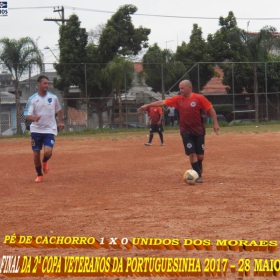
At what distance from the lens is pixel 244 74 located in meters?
43.7

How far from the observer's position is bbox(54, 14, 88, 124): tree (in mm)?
38784

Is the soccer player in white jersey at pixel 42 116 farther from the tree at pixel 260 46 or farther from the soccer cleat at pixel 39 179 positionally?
the tree at pixel 260 46

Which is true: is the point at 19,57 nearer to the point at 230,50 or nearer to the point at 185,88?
the point at 230,50

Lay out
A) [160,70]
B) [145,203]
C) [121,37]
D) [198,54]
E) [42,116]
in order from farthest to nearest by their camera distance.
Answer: [198,54]
[121,37]
[160,70]
[42,116]
[145,203]

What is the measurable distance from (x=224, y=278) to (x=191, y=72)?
119ft

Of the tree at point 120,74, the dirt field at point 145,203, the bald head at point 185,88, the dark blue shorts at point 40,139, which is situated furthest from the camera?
the tree at point 120,74

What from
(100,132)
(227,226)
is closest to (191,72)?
(100,132)

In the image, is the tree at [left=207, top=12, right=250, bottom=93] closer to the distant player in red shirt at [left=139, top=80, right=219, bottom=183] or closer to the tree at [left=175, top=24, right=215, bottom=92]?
the tree at [left=175, top=24, right=215, bottom=92]

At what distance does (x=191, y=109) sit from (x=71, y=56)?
29573 millimetres

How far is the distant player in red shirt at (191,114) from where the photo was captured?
11320 mm

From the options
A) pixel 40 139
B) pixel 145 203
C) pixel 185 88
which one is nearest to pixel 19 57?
pixel 40 139

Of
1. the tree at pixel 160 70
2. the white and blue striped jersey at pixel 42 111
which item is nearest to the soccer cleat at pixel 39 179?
the white and blue striped jersey at pixel 42 111

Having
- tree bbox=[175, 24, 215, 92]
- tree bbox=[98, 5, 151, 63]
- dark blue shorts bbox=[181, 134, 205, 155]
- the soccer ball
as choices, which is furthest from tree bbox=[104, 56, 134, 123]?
the soccer ball

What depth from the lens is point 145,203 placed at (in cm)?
891
